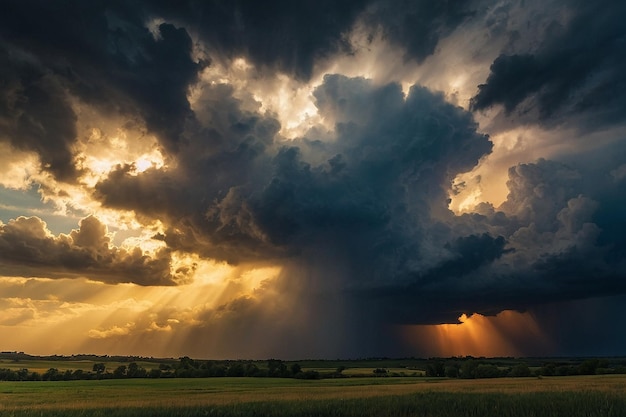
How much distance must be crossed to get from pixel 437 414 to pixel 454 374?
116 metres

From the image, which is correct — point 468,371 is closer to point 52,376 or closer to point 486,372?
point 486,372

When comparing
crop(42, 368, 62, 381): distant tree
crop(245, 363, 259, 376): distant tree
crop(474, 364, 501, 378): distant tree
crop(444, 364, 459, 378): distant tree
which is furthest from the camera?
crop(245, 363, 259, 376): distant tree

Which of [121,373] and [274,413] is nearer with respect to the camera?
[274,413]

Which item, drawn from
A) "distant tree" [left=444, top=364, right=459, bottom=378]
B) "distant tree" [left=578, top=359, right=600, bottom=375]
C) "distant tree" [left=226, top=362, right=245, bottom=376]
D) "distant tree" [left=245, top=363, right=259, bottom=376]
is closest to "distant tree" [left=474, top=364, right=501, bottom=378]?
"distant tree" [left=444, top=364, right=459, bottom=378]

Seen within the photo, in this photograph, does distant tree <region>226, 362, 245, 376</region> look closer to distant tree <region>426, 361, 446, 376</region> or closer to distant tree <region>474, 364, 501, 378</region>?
distant tree <region>426, 361, 446, 376</region>

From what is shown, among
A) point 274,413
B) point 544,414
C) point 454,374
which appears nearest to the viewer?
point 544,414

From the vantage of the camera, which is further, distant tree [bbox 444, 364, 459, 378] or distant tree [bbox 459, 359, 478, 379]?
distant tree [bbox 444, 364, 459, 378]

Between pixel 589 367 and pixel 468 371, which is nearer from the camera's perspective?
pixel 589 367

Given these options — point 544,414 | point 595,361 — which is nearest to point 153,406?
point 544,414

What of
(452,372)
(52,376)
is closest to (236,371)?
(52,376)

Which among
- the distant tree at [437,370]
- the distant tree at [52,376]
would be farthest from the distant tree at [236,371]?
the distant tree at [437,370]

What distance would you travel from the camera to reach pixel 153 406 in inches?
1550

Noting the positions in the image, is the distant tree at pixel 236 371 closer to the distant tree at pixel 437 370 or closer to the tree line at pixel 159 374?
the tree line at pixel 159 374

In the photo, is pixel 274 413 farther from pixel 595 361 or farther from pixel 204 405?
pixel 595 361
